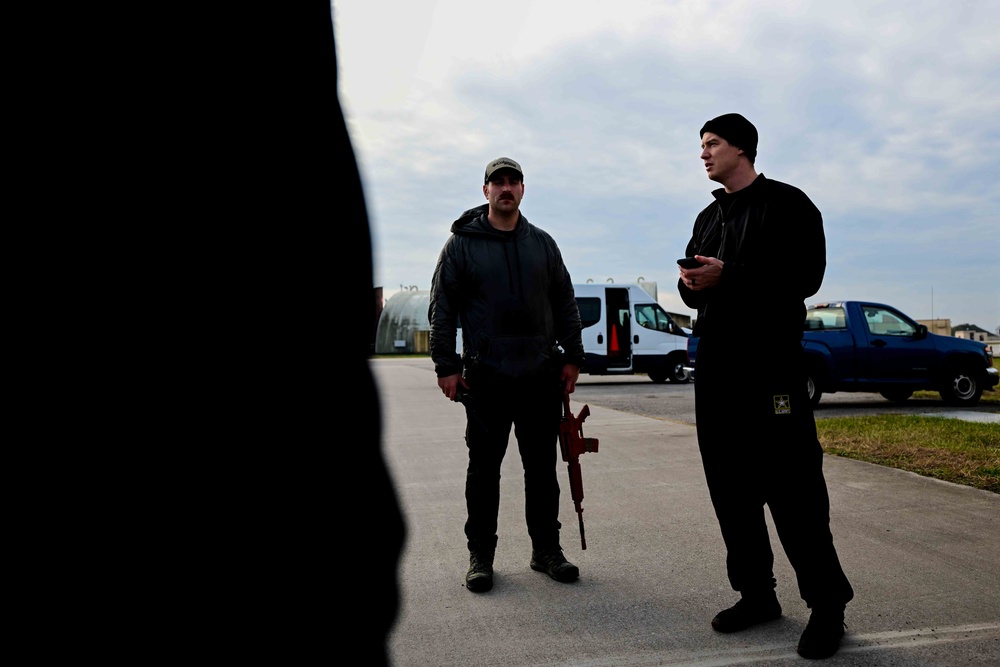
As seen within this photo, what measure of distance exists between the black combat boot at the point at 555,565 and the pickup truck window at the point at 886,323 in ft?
34.3

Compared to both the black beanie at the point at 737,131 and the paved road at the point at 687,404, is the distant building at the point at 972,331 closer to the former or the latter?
the paved road at the point at 687,404

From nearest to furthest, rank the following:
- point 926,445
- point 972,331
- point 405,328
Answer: point 926,445
point 972,331
point 405,328

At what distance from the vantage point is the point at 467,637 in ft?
10.8

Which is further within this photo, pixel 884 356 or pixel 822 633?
pixel 884 356

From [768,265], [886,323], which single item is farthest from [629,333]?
[768,265]

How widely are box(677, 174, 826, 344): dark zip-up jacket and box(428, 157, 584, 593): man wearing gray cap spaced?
986 mm

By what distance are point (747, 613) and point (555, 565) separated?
96cm

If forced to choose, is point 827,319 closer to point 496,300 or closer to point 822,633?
point 496,300

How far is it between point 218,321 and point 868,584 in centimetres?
375

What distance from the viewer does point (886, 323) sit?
13.3m

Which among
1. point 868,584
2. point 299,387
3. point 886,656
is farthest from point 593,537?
point 299,387

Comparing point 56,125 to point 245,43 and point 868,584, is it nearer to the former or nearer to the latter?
point 245,43

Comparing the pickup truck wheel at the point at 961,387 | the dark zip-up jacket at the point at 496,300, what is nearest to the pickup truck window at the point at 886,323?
the pickup truck wheel at the point at 961,387

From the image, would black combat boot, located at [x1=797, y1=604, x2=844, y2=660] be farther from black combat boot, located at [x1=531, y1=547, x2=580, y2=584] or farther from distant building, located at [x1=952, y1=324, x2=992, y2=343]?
distant building, located at [x1=952, y1=324, x2=992, y2=343]
